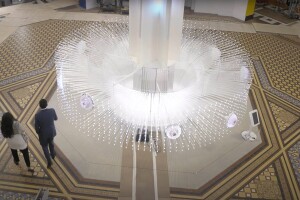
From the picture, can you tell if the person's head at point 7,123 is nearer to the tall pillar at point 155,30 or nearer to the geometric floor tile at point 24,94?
the tall pillar at point 155,30

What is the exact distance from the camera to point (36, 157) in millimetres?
4770

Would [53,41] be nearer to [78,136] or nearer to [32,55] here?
[32,55]

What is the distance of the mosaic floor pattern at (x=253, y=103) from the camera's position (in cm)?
437

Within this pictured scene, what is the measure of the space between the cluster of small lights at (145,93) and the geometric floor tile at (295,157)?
945 millimetres

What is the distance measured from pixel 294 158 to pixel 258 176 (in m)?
0.73

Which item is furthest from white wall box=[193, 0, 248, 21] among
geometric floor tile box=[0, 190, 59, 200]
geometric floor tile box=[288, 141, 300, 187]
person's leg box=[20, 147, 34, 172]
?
geometric floor tile box=[0, 190, 59, 200]

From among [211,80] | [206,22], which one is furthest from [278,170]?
[206,22]

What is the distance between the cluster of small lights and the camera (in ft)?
13.4

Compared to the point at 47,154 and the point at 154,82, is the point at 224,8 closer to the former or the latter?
the point at 154,82

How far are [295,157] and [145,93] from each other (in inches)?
96.9

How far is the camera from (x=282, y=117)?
591cm

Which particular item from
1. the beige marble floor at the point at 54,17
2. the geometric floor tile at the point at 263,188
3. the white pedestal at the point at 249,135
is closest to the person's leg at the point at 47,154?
the geometric floor tile at the point at 263,188

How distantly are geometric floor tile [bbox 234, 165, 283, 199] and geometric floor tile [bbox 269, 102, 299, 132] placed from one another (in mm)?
1193

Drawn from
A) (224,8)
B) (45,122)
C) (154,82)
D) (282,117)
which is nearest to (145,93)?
(154,82)
